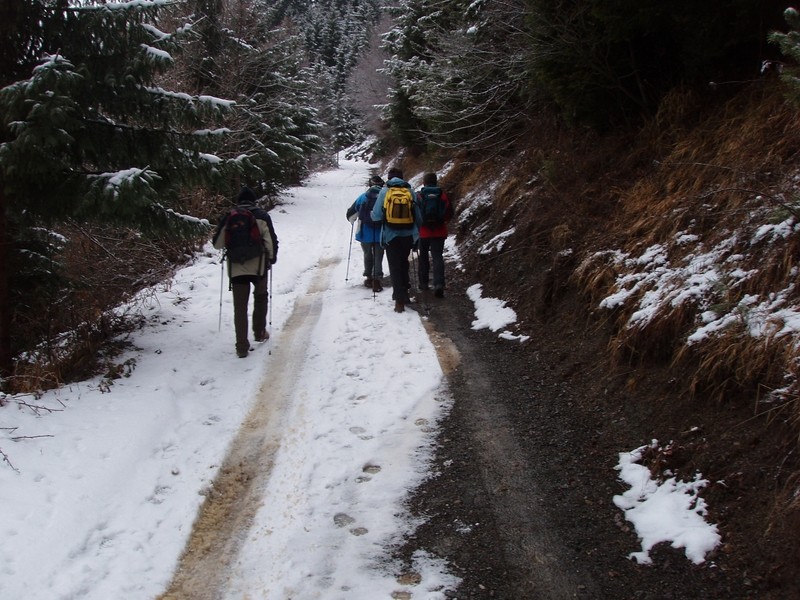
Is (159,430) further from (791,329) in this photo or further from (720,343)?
(791,329)

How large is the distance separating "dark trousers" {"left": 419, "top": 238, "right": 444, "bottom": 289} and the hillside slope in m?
0.95

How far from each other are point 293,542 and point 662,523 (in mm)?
2513

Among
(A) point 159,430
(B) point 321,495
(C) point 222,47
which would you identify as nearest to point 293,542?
(B) point 321,495

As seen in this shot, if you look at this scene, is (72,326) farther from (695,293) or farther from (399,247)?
(695,293)

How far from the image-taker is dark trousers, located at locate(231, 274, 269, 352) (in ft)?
24.3

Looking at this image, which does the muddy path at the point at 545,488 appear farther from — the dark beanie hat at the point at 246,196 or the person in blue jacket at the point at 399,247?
the dark beanie hat at the point at 246,196

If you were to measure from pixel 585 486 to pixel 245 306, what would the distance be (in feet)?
16.4

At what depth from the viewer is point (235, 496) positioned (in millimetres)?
4492

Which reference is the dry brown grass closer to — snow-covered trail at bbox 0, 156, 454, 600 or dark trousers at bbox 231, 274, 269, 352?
snow-covered trail at bbox 0, 156, 454, 600

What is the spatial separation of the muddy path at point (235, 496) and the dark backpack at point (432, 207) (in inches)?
137

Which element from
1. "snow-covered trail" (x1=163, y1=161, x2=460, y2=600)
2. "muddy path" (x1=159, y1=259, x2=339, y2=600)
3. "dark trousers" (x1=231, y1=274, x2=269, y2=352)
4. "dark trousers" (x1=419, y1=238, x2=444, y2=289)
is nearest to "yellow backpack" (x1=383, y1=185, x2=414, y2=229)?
"dark trousers" (x1=419, y1=238, x2=444, y2=289)

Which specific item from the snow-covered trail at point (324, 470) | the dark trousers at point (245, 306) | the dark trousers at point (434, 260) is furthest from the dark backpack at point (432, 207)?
the dark trousers at point (245, 306)

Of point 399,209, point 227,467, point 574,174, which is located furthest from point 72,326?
point 574,174

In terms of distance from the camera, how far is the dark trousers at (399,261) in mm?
8930
